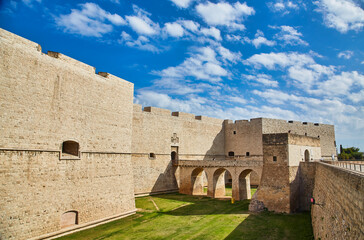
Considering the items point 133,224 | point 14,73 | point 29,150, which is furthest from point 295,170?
point 14,73

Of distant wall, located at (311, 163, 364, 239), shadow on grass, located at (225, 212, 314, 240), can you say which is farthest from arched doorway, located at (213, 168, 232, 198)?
distant wall, located at (311, 163, 364, 239)

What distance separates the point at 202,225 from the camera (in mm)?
13250

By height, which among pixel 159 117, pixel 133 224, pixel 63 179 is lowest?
pixel 133 224

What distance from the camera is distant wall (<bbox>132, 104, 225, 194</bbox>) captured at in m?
21.2

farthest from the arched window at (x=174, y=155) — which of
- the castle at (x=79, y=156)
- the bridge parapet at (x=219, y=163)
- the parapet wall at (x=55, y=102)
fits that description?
the parapet wall at (x=55, y=102)

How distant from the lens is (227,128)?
30188 mm

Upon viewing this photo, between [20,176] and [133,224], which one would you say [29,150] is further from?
[133,224]

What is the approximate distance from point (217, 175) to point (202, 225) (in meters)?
8.22

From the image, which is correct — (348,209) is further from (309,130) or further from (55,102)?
(309,130)

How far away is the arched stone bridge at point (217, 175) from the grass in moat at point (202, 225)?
227 cm

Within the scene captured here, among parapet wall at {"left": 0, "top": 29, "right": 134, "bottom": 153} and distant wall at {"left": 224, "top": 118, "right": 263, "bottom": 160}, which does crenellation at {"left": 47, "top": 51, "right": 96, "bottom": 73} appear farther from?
distant wall at {"left": 224, "top": 118, "right": 263, "bottom": 160}

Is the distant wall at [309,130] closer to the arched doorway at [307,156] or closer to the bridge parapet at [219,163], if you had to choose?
the bridge parapet at [219,163]

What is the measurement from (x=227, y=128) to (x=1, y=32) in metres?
24.1

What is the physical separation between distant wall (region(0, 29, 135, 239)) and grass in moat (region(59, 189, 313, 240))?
126 cm
